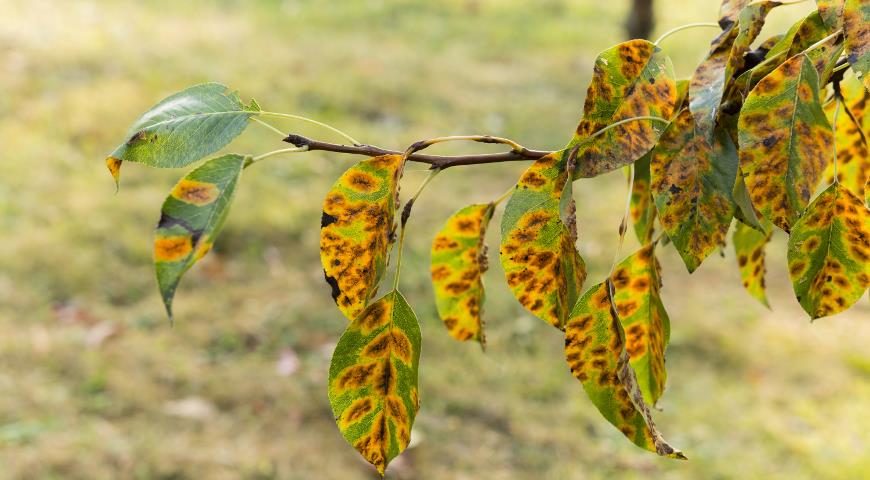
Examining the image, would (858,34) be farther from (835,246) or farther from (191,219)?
(191,219)

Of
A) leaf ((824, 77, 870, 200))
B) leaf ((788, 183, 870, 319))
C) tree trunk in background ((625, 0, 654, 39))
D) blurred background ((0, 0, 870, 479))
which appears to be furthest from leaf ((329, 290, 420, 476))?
tree trunk in background ((625, 0, 654, 39))

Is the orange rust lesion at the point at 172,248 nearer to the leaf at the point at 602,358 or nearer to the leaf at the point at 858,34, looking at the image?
the leaf at the point at 602,358

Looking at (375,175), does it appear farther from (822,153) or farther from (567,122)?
(567,122)

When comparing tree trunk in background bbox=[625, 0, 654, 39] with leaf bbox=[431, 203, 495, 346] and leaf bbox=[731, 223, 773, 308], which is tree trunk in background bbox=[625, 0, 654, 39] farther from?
leaf bbox=[431, 203, 495, 346]

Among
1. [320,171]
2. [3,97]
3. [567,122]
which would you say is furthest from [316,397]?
[3,97]

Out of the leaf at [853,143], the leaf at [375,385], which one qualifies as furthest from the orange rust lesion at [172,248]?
the leaf at [853,143]

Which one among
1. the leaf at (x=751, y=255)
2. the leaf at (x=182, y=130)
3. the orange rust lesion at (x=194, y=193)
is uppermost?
the leaf at (x=182, y=130)
